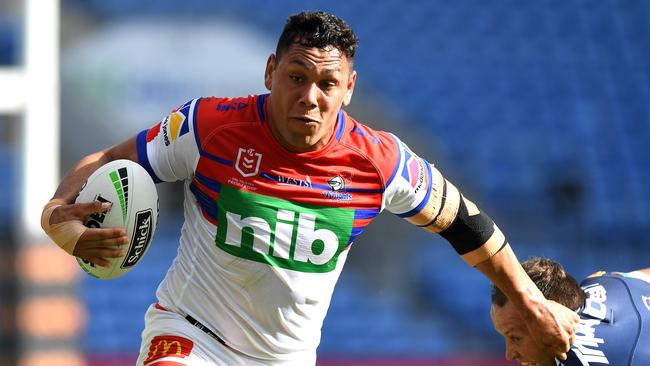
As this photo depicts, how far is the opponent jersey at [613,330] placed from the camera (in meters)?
3.95

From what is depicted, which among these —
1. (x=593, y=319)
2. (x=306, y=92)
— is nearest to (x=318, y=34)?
(x=306, y=92)

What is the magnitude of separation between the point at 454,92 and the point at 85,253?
29.9 feet

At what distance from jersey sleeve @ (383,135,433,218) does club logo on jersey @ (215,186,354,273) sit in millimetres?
310

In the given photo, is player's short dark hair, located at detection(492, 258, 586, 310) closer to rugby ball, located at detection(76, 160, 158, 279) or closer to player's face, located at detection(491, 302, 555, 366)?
player's face, located at detection(491, 302, 555, 366)

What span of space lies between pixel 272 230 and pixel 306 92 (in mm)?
572

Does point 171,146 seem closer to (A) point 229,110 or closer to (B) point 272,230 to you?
(A) point 229,110

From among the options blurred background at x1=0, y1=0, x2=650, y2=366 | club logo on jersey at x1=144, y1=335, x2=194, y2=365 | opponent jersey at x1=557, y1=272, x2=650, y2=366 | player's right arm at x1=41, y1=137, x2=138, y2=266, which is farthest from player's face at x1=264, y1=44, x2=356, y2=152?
blurred background at x1=0, y1=0, x2=650, y2=366

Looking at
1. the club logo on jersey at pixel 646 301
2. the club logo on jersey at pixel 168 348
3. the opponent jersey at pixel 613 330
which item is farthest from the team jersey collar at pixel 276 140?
the club logo on jersey at pixel 646 301

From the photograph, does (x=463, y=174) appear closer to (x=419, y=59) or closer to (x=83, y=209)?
(x=419, y=59)

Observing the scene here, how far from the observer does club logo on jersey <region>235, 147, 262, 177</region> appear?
13.0ft

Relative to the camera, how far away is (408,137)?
11883mm

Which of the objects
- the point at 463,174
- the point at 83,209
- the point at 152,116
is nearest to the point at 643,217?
the point at 463,174

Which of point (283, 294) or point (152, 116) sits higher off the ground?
point (152, 116)

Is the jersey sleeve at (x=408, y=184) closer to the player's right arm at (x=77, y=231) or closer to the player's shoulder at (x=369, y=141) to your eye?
the player's shoulder at (x=369, y=141)
